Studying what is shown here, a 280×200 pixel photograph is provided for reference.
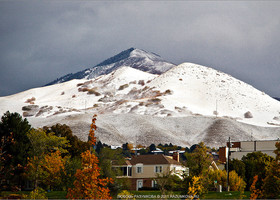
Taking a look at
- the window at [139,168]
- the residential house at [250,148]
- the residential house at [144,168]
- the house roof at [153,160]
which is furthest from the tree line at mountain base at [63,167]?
the residential house at [250,148]

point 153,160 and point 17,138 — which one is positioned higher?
point 17,138

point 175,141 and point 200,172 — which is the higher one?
point 175,141

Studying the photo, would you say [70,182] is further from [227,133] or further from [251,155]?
[227,133]

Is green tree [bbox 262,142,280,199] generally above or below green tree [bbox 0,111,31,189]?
below

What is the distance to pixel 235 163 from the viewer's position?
6094cm

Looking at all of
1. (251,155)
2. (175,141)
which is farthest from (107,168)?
(175,141)

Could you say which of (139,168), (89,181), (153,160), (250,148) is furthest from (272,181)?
(250,148)

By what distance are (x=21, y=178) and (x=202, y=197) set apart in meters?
24.9

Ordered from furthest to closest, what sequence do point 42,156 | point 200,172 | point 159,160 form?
point 159,160 → point 42,156 → point 200,172

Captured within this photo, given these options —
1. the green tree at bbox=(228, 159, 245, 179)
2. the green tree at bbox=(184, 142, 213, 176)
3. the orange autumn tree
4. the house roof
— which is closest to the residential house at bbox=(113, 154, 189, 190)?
the house roof

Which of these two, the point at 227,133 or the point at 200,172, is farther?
the point at 227,133

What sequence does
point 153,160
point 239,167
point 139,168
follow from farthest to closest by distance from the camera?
point 139,168, point 153,160, point 239,167

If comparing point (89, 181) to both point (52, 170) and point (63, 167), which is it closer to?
point (63, 167)

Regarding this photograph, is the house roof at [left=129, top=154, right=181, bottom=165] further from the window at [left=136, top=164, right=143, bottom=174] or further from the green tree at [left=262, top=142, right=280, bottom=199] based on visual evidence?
the green tree at [left=262, top=142, right=280, bottom=199]
